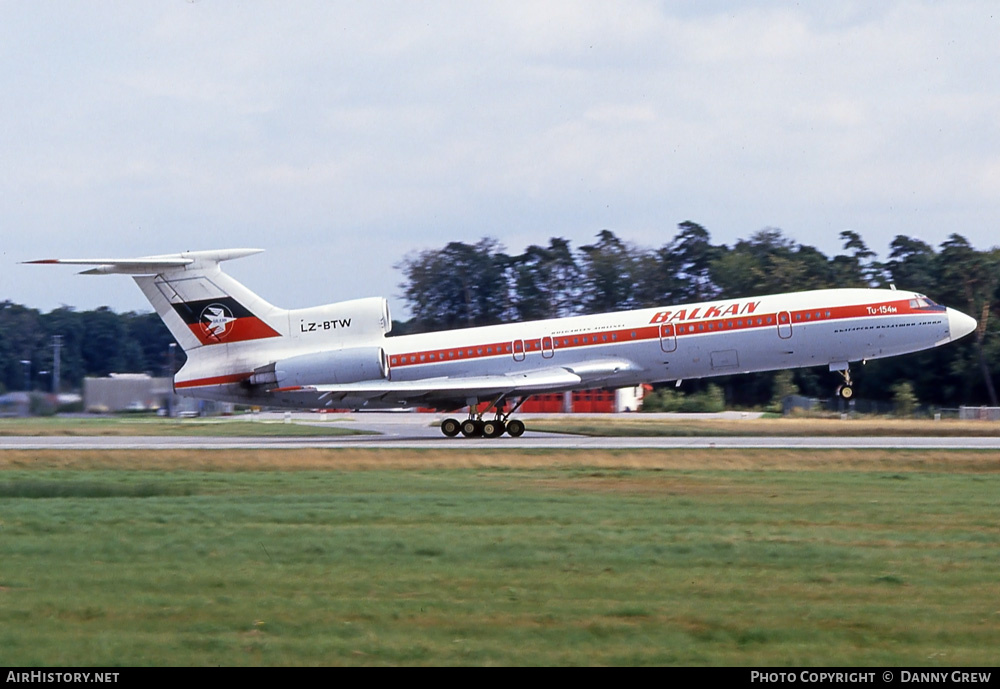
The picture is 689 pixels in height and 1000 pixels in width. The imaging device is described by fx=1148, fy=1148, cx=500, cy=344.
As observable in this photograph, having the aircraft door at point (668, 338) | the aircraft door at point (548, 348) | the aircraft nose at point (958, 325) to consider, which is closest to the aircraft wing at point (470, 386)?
the aircraft door at point (548, 348)

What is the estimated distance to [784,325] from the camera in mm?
34250

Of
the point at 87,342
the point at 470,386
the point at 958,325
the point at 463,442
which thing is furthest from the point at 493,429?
the point at 87,342

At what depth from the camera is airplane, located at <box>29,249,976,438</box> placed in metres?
34.4

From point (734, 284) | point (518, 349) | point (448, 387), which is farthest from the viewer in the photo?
point (734, 284)

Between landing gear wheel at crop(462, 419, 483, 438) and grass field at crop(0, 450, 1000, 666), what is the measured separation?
14.2 metres

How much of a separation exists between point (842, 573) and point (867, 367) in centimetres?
5582

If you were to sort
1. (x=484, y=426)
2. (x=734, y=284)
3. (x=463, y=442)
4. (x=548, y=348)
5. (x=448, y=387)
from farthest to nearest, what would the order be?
(x=734, y=284)
(x=484, y=426)
(x=548, y=348)
(x=448, y=387)
(x=463, y=442)

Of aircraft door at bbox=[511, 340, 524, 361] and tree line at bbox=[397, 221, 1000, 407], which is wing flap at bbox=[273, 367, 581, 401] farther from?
tree line at bbox=[397, 221, 1000, 407]

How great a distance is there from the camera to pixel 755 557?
12695 mm

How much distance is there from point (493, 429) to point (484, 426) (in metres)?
0.30

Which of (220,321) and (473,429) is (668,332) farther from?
(220,321)

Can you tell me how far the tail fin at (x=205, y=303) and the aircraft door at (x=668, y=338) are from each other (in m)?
11.6

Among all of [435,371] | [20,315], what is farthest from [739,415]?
[20,315]
